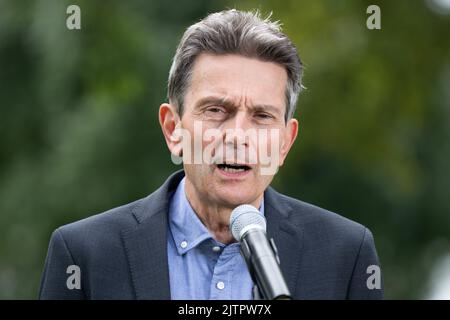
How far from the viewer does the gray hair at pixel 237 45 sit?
4.65 metres

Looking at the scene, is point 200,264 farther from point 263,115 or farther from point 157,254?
point 263,115

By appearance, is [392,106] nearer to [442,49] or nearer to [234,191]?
[442,49]

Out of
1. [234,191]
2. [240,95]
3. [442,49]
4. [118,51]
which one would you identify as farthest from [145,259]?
[118,51]

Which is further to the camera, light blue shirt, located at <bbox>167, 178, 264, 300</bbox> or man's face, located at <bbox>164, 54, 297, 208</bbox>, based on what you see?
light blue shirt, located at <bbox>167, 178, 264, 300</bbox>

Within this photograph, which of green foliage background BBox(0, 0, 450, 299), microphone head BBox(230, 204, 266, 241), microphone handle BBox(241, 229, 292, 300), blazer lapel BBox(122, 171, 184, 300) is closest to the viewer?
microphone handle BBox(241, 229, 292, 300)

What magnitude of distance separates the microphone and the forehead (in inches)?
27.2

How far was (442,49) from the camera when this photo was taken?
1080cm

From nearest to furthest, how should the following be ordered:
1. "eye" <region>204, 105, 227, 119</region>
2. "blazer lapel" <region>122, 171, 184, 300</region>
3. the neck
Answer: "blazer lapel" <region>122, 171, 184, 300</region> < "eye" <region>204, 105, 227, 119</region> < the neck

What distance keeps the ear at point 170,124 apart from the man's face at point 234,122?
0.10 metres

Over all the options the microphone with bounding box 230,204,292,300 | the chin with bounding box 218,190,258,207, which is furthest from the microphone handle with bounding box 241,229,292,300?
→ the chin with bounding box 218,190,258,207

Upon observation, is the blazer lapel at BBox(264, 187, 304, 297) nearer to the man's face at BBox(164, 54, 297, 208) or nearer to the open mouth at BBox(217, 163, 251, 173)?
the man's face at BBox(164, 54, 297, 208)

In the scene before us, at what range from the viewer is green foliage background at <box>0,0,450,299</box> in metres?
11.1

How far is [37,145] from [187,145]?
37.0 ft
